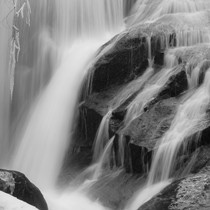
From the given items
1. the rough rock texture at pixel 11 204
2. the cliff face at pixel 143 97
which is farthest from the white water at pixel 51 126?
the rough rock texture at pixel 11 204

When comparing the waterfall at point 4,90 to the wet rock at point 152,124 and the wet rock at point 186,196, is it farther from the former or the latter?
the wet rock at point 186,196

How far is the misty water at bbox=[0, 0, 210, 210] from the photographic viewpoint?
328 inches

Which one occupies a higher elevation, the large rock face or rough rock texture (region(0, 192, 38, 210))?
rough rock texture (region(0, 192, 38, 210))

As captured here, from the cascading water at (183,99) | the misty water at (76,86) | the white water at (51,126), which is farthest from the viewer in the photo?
the white water at (51,126)

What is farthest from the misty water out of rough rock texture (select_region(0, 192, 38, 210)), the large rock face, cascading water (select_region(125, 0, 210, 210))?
rough rock texture (select_region(0, 192, 38, 210))

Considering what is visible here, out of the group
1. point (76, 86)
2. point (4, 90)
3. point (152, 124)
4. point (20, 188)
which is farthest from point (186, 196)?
Answer: point (4, 90)

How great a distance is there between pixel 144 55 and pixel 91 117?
2.01m

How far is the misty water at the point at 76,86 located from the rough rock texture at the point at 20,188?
4.42ft

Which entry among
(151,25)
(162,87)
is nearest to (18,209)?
(162,87)

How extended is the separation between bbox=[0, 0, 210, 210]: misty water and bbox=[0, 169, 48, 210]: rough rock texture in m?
1.35

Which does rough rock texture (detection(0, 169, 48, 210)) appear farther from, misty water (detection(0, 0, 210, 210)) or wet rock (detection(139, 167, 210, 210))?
wet rock (detection(139, 167, 210, 210))

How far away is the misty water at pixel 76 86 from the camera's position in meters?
8.34

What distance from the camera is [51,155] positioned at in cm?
1111

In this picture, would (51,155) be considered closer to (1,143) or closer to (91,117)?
(91,117)
